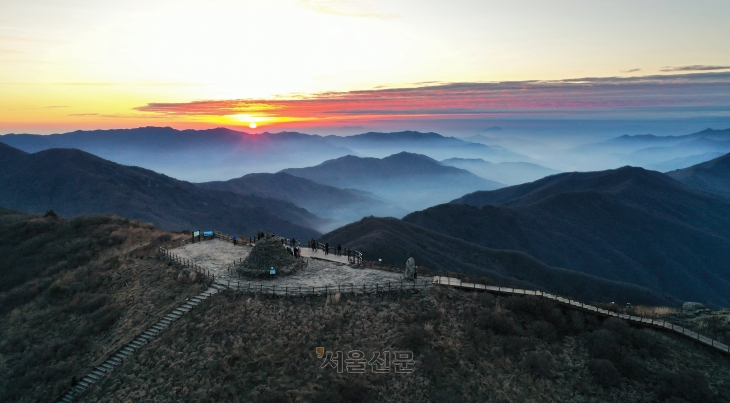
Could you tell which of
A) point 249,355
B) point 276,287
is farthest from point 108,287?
point 249,355

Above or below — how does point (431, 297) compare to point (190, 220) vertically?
above

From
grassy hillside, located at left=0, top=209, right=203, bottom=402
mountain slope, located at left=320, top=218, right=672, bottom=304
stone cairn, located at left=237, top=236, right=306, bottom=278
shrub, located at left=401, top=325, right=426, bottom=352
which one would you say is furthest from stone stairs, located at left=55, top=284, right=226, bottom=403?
mountain slope, located at left=320, top=218, right=672, bottom=304

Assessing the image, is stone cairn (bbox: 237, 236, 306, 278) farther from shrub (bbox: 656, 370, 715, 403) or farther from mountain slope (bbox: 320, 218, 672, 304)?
mountain slope (bbox: 320, 218, 672, 304)

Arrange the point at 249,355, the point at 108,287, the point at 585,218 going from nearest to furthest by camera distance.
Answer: the point at 249,355 → the point at 108,287 → the point at 585,218

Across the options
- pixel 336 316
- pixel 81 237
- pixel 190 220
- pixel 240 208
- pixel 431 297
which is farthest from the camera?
pixel 240 208

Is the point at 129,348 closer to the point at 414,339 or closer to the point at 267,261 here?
the point at 267,261

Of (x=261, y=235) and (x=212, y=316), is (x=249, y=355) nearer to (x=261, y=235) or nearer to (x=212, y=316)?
(x=212, y=316)

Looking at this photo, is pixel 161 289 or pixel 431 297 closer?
pixel 431 297
